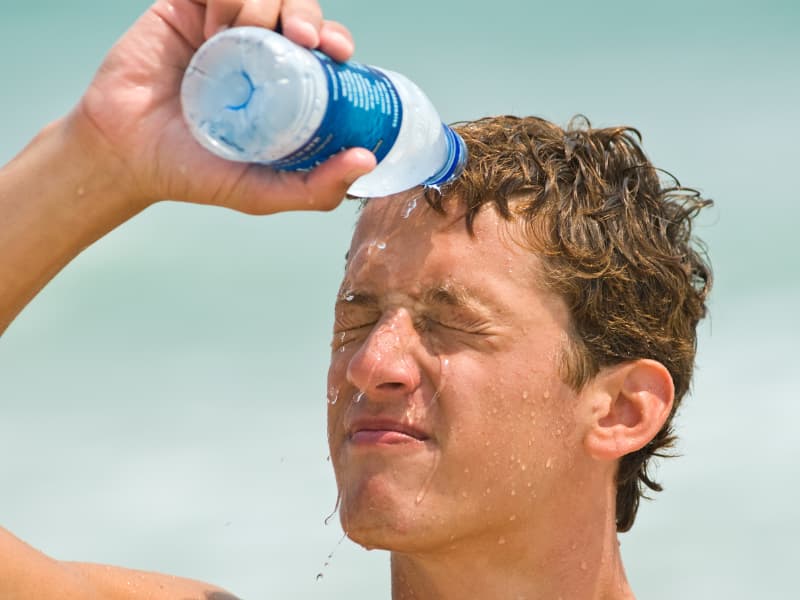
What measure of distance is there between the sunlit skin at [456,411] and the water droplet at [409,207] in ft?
0.06

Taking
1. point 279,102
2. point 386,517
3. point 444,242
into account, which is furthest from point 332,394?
point 279,102

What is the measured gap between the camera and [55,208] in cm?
354

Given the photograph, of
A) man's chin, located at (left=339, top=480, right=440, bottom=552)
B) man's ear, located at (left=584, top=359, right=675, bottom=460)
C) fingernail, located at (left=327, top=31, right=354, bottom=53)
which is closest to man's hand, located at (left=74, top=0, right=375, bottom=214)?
fingernail, located at (left=327, top=31, right=354, bottom=53)

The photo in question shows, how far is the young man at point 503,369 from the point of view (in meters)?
4.46

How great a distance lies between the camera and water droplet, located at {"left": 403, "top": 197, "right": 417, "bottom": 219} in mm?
4773

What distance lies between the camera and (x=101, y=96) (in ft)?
11.4

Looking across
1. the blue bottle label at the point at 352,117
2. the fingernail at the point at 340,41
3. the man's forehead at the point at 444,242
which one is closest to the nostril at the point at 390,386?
the man's forehead at the point at 444,242

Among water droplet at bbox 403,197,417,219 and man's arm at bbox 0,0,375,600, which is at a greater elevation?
water droplet at bbox 403,197,417,219

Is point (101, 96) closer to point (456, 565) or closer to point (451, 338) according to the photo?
point (451, 338)

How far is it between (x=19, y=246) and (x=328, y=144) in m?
0.98

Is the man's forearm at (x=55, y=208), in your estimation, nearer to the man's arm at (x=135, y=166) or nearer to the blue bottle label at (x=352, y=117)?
the man's arm at (x=135, y=166)

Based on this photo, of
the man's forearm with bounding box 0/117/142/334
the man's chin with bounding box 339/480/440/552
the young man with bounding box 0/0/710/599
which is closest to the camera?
the man's forearm with bounding box 0/117/142/334

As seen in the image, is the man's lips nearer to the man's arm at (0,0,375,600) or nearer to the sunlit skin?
the sunlit skin

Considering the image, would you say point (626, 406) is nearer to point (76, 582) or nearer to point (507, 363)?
point (507, 363)
